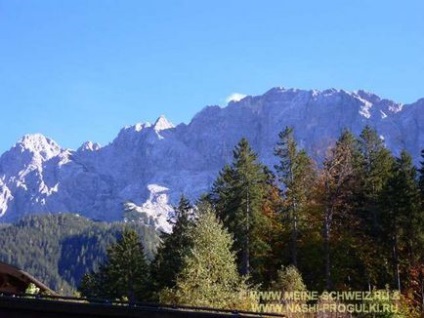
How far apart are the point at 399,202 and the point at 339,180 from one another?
22.0 ft

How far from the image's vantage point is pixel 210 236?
143 ft

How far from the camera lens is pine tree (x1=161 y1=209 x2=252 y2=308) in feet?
133

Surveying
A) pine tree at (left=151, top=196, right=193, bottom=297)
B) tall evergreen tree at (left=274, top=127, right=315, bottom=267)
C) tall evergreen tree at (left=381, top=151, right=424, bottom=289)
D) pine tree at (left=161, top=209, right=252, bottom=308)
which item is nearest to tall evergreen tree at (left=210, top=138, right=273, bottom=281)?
tall evergreen tree at (left=274, top=127, right=315, bottom=267)

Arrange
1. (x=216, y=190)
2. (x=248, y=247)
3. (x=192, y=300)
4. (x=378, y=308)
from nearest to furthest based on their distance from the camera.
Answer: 1. (x=378, y=308)
2. (x=192, y=300)
3. (x=248, y=247)
4. (x=216, y=190)

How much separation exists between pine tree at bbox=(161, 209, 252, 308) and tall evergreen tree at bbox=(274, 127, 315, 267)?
55.7 ft

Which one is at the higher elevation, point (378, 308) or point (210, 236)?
point (210, 236)

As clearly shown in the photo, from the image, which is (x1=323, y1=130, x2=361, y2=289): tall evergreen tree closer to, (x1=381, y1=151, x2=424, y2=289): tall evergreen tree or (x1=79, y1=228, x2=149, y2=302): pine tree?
(x1=381, y1=151, x2=424, y2=289): tall evergreen tree

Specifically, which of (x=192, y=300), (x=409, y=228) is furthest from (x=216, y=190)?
(x=192, y=300)

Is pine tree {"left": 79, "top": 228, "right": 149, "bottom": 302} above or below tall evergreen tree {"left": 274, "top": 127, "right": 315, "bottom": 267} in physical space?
below

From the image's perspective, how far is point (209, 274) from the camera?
41.9m

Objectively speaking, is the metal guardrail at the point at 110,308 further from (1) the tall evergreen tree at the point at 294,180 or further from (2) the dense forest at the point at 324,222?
(1) the tall evergreen tree at the point at 294,180

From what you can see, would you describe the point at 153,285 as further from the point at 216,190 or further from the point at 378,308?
the point at 378,308

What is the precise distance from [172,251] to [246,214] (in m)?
10.7

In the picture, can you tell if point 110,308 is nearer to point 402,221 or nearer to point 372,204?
point 402,221
